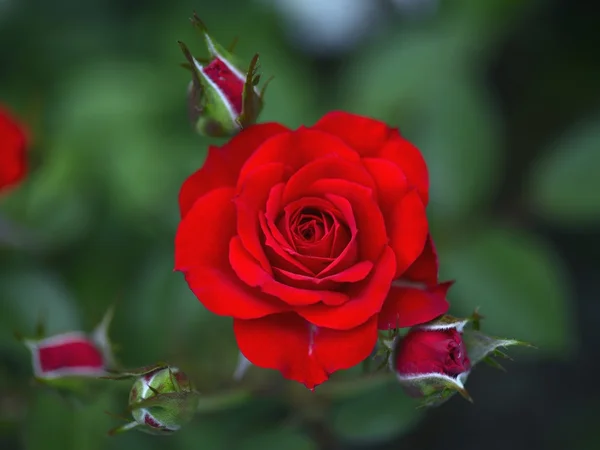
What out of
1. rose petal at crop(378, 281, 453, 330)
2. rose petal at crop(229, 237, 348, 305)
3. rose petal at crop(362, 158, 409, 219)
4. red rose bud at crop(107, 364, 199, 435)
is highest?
rose petal at crop(362, 158, 409, 219)

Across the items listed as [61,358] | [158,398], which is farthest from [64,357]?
[158,398]

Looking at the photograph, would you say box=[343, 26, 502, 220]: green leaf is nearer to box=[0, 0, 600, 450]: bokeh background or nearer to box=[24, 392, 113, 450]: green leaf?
box=[0, 0, 600, 450]: bokeh background

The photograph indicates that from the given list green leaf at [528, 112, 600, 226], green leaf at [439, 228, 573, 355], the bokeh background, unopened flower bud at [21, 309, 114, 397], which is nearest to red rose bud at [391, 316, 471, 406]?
the bokeh background

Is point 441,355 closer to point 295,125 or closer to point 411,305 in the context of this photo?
point 411,305

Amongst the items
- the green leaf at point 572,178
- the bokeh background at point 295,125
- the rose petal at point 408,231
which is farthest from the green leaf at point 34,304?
the green leaf at point 572,178

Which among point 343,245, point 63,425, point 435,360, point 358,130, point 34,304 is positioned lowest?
point 63,425

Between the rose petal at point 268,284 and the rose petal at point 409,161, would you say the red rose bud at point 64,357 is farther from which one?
the rose petal at point 409,161
